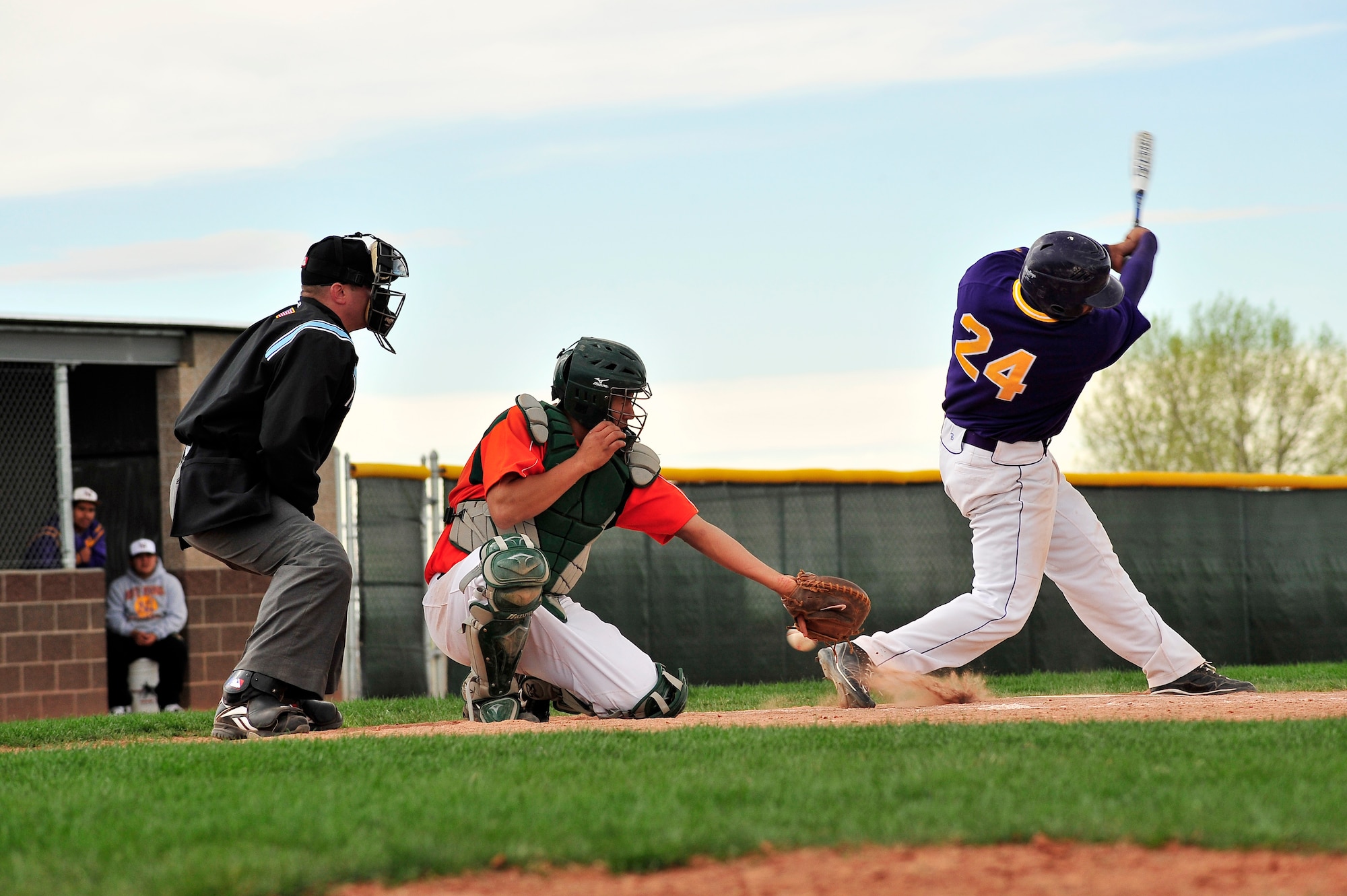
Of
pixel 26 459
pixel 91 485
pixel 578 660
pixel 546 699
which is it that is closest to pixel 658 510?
pixel 578 660

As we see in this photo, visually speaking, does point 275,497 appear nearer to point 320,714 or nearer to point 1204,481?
point 320,714

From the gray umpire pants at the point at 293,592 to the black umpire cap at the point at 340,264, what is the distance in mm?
973

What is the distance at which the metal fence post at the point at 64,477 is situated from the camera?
11312mm

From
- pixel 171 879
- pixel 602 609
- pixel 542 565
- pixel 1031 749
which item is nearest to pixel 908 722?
pixel 1031 749

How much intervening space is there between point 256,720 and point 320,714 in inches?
18.7

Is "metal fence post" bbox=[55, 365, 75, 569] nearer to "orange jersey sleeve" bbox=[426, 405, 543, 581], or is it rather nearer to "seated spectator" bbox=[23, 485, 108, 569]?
"seated spectator" bbox=[23, 485, 108, 569]

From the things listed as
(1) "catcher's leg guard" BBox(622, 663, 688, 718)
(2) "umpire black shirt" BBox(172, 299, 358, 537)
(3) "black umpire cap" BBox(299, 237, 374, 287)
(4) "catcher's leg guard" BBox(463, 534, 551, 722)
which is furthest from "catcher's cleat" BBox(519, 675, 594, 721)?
(3) "black umpire cap" BBox(299, 237, 374, 287)

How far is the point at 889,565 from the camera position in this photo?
12.3 meters

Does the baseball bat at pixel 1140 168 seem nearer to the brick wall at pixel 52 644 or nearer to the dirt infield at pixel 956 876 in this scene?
the dirt infield at pixel 956 876

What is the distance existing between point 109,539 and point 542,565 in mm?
10379

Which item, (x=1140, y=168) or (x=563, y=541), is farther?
(x=1140, y=168)

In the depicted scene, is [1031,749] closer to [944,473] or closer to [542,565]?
[542,565]

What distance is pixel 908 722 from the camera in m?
5.29

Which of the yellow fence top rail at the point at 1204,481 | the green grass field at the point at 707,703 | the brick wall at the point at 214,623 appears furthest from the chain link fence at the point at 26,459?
the yellow fence top rail at the point at 1204,481
